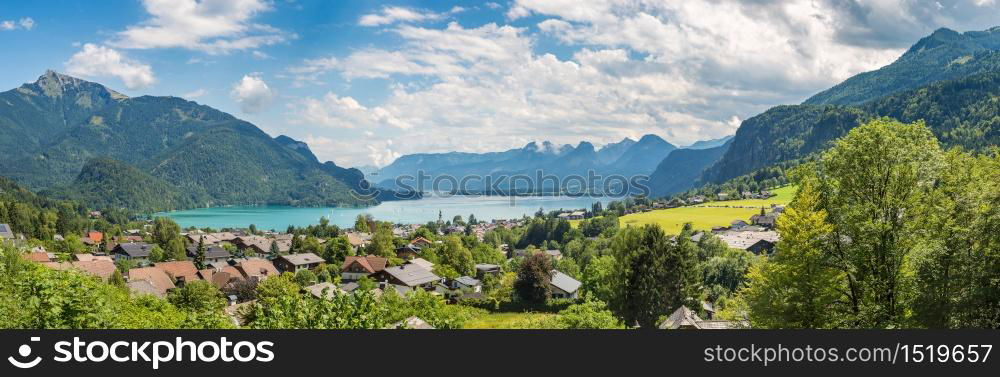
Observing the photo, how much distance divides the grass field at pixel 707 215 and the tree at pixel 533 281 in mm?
45416

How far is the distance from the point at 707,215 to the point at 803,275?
9828cm

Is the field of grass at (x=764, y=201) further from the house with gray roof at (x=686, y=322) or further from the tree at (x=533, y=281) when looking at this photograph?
the house with gray roof at (x=686, y=322)

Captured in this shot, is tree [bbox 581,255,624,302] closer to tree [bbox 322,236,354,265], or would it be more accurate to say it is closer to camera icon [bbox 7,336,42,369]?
camera icon [bbox 7,336,42,369]

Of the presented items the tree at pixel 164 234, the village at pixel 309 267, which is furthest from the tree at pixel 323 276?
the tree at pixel 164 234

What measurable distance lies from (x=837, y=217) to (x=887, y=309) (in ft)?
6.73

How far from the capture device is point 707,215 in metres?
109

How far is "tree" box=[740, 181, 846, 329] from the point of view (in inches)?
549

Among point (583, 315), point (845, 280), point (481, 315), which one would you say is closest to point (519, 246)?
point (481, 315)

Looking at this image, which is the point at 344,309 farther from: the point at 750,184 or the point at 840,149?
the point at 750,184

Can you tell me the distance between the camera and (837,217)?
13.9m

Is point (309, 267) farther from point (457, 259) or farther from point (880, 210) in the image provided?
point (880, 210)

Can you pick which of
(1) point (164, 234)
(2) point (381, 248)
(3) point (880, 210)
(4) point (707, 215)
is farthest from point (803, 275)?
(4) point (707, 215)

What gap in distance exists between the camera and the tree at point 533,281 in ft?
155

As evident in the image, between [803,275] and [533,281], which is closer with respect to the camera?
[803,275]
